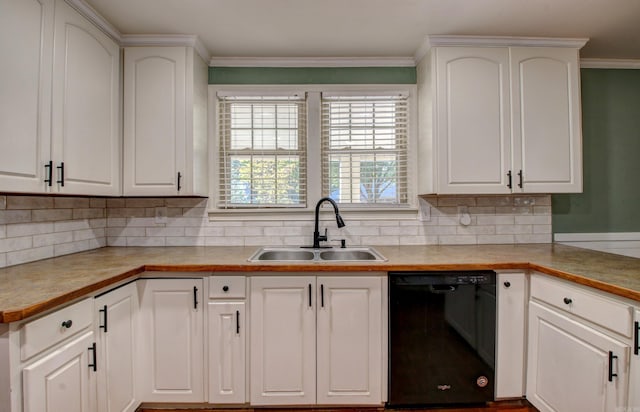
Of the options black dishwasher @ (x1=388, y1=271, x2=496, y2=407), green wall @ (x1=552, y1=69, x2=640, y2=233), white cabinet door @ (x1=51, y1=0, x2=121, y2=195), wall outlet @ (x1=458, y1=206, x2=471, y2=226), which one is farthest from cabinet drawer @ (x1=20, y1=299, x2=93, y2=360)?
green wall @ (x1=552, y1=69, x2=640, y2=233)

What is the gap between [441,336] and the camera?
5.80 feet

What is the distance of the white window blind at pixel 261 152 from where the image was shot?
8.04 ft

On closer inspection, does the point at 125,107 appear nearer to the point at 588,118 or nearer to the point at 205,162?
the point at 205,162

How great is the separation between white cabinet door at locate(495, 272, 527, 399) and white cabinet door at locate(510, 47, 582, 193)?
2.37 ft

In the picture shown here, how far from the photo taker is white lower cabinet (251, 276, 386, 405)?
1.78 metres

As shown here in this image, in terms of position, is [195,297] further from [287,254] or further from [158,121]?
[158,121]

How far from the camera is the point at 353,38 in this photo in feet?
6.97

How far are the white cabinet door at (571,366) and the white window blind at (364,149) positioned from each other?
1210mm

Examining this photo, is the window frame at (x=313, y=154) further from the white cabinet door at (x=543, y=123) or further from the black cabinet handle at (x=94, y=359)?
the black cabinet handle at (x=94, y=359)

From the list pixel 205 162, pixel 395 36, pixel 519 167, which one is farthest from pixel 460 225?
pixel 205 162

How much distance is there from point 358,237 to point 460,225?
0.81 metres

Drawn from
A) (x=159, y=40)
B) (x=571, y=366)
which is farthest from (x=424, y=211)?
(x=159, y=40)

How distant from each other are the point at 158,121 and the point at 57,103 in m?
0.57

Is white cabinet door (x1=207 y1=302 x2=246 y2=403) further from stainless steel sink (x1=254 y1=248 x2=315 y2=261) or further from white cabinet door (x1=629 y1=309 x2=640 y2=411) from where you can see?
white cabinet door (x1=629 y1=309 x2=640 y2=411)
